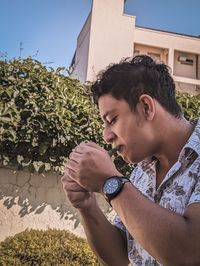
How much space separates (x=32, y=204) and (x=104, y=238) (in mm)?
2787

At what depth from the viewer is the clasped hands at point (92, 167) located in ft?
3.47

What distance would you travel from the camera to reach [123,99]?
123 centimetres

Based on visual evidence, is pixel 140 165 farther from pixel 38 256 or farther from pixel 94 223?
pixel 38 256

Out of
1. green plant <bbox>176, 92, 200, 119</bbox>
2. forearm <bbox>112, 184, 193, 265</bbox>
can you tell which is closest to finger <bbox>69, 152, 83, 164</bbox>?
forearm <bbox>112, 184, 193, 265</bbox>

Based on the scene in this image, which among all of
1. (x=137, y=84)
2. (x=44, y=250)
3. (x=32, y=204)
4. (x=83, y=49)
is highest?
(x=83, y=49)

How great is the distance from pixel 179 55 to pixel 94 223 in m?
19.7

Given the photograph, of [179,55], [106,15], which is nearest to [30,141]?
[106,15]

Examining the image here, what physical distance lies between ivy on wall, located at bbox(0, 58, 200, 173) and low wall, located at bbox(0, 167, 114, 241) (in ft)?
0.54

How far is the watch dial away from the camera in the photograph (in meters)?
1.00

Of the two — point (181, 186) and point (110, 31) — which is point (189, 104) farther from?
point (110, 31)

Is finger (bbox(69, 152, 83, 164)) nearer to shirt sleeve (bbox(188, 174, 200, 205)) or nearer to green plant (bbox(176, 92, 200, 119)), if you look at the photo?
shirt sleeve (bbox(188, 174, 200, 205))

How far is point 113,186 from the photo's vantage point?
1.00m

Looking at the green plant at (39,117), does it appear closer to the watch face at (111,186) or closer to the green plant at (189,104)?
the green plant at (189,104)

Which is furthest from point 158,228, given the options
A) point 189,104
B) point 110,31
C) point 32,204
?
point 110,31
